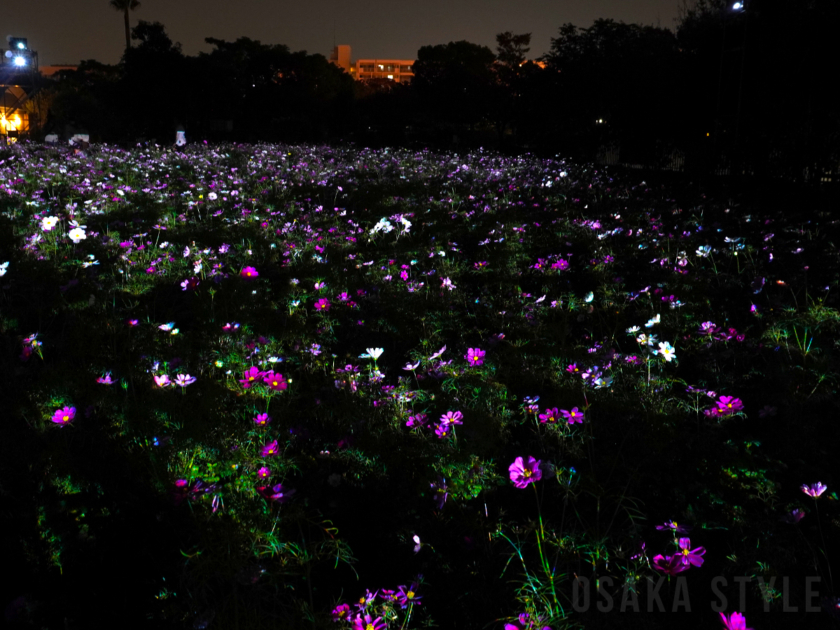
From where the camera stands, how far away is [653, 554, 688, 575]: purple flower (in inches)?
52.1

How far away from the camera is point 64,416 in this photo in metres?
2.03

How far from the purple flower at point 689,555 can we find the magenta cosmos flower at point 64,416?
2.04 meters

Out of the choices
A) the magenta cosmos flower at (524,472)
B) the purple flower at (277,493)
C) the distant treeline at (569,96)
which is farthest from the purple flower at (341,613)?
the distant treeline at (569,96)

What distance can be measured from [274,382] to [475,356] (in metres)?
0.88

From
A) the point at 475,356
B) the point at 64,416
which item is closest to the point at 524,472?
the point at 475,356

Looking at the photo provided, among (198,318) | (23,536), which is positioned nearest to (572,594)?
(23,536)

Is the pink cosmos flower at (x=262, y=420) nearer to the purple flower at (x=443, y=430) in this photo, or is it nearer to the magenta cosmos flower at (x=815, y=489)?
the purple flower at (x=443, y=430)

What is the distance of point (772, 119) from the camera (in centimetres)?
928

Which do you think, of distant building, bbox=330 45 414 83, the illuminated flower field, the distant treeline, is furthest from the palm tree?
distant building, bbox=330 45 414 83

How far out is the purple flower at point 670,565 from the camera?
52.1 inches

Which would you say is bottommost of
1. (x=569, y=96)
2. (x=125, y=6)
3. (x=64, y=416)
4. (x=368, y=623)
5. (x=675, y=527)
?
(x=368, y=623)

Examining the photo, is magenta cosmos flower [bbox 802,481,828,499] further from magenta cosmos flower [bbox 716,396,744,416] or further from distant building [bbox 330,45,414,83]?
distant building [bbox 330,45,414,83]

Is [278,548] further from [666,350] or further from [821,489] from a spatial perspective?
[666,350]

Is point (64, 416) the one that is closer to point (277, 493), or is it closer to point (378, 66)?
point (277, 493)
